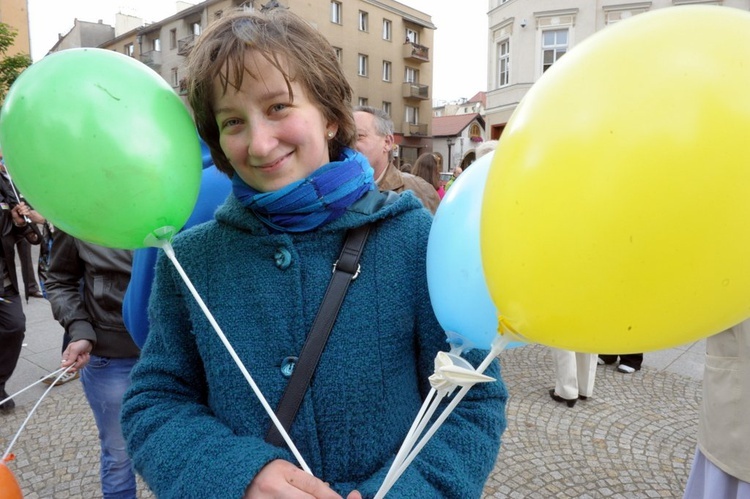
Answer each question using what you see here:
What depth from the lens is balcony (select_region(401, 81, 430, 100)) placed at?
101 feet

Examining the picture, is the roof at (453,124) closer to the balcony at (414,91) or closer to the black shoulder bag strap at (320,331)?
the balcony at (414,91)

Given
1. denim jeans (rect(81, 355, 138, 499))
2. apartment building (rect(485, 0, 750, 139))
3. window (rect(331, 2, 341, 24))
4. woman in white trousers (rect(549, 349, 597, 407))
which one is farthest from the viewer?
window (rect(331, 2, 341, 24))

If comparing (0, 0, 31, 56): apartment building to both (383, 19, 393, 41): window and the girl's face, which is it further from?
the girl's face

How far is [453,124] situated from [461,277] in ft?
128

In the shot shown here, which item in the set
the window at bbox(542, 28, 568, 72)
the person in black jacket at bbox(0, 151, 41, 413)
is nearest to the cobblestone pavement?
the person in black jacket at bbox(0, 151, 41, 413)

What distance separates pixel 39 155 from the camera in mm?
982

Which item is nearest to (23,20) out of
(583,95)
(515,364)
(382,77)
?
(382,77)

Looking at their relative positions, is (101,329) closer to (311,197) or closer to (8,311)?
(311,197)

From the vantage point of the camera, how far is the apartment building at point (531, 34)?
16.3m

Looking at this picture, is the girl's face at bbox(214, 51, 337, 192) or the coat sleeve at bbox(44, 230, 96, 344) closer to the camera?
the girl's face at bbox(214, 51, 337, 192)

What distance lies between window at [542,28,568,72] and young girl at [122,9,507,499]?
1822 centimetres

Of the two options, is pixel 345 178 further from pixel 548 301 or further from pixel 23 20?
pixel 23 20

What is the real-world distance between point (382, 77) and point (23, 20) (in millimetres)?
18247

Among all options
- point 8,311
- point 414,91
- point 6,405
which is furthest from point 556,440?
point 414,91
